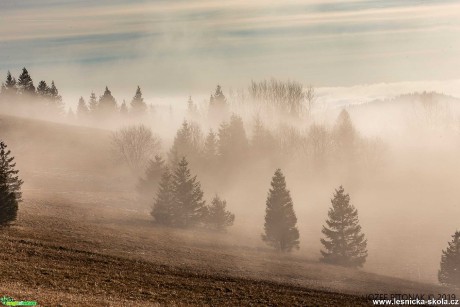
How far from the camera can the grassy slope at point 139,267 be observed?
29234 millimetres

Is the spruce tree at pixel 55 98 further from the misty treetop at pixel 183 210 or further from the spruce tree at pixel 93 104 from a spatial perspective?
the misty treetop at pixel 183 210

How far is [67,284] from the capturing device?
28828 millimetres

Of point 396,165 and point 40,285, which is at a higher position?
point 396,165

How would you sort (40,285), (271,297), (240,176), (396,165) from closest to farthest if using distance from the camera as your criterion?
(40,285) < (271,297) < (240,176) < (396,165)

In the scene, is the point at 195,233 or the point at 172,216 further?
the point at 172,216

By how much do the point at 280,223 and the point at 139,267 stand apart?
29713 millimetres

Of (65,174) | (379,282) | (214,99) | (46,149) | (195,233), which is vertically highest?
(214,99)

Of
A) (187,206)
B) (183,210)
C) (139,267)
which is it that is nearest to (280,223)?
(187,206)

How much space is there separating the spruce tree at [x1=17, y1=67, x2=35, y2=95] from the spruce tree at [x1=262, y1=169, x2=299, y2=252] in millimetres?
109462

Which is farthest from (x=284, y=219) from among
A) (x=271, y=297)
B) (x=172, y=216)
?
(x=271, y=297)

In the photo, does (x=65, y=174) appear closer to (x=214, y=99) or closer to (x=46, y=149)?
(x=46, y=149)

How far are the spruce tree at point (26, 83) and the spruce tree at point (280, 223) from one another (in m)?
109

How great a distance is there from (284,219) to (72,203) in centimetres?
3317

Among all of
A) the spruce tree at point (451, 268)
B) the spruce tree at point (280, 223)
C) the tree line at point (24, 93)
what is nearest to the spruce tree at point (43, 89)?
the tree line at point (24, 93)
